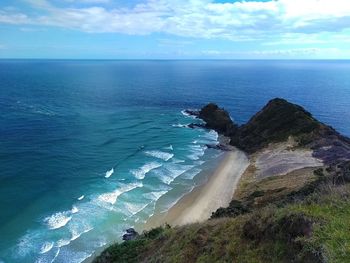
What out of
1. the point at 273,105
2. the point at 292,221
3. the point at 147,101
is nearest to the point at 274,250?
the point at 292,221

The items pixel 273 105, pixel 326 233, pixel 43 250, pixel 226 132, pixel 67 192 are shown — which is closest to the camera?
pixel 326 233

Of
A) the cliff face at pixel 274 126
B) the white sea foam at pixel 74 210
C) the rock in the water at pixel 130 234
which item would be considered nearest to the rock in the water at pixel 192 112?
the cliff face at pixel 274 126

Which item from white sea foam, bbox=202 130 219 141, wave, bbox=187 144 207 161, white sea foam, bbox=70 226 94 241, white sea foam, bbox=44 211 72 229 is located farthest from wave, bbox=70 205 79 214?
white sea foam, bbox=202 130 219 141

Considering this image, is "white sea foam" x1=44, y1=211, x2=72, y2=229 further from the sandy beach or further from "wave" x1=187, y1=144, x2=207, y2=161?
"wave" x1=187, y1=144, x2=207, y2=161

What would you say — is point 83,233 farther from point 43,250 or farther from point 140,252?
point 140,252

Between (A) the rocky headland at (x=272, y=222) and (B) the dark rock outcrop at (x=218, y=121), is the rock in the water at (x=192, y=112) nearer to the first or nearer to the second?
(B) the dark rock outcrop at (x=218, y=121)

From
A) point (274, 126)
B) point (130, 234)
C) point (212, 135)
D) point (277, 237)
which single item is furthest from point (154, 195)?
point (212, 135)
